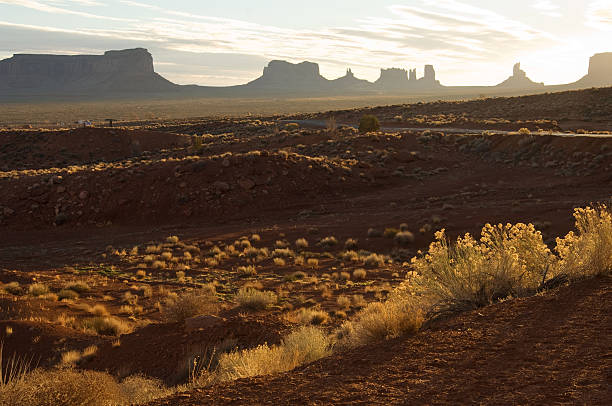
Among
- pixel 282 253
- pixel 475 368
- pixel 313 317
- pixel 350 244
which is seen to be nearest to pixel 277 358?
pixel 475 368

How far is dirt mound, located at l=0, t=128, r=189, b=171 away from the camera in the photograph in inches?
1999

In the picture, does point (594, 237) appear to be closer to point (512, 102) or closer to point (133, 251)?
point (133, 251)

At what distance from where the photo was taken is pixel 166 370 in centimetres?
820

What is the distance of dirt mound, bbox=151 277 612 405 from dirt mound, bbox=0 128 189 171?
4879 cm

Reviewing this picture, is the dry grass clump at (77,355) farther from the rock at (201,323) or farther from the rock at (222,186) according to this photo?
the rock at (222,186)

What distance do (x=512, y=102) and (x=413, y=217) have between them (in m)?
58.9

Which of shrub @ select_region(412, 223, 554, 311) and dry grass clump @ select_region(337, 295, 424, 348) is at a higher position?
shrub @ select_region(412, 223, 554, 311)

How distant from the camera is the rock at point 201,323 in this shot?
372 inches

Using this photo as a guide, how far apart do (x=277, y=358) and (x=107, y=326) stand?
20.5 ft

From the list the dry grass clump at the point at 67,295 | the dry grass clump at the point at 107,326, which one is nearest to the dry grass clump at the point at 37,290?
the dry grass clump at the point at 67,295

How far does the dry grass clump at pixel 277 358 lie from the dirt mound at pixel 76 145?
155 feet

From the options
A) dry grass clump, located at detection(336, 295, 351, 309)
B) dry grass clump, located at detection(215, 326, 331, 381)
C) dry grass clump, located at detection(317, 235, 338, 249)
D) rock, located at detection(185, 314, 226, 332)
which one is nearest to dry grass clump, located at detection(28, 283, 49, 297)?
rock, located at detection(185, 314, 226, 332)

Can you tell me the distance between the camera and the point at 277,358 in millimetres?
6215

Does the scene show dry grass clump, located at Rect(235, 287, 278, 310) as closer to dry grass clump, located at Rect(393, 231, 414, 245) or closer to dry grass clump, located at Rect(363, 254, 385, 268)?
dry grass clump, located at Rect(363, 254, 385, 268)
